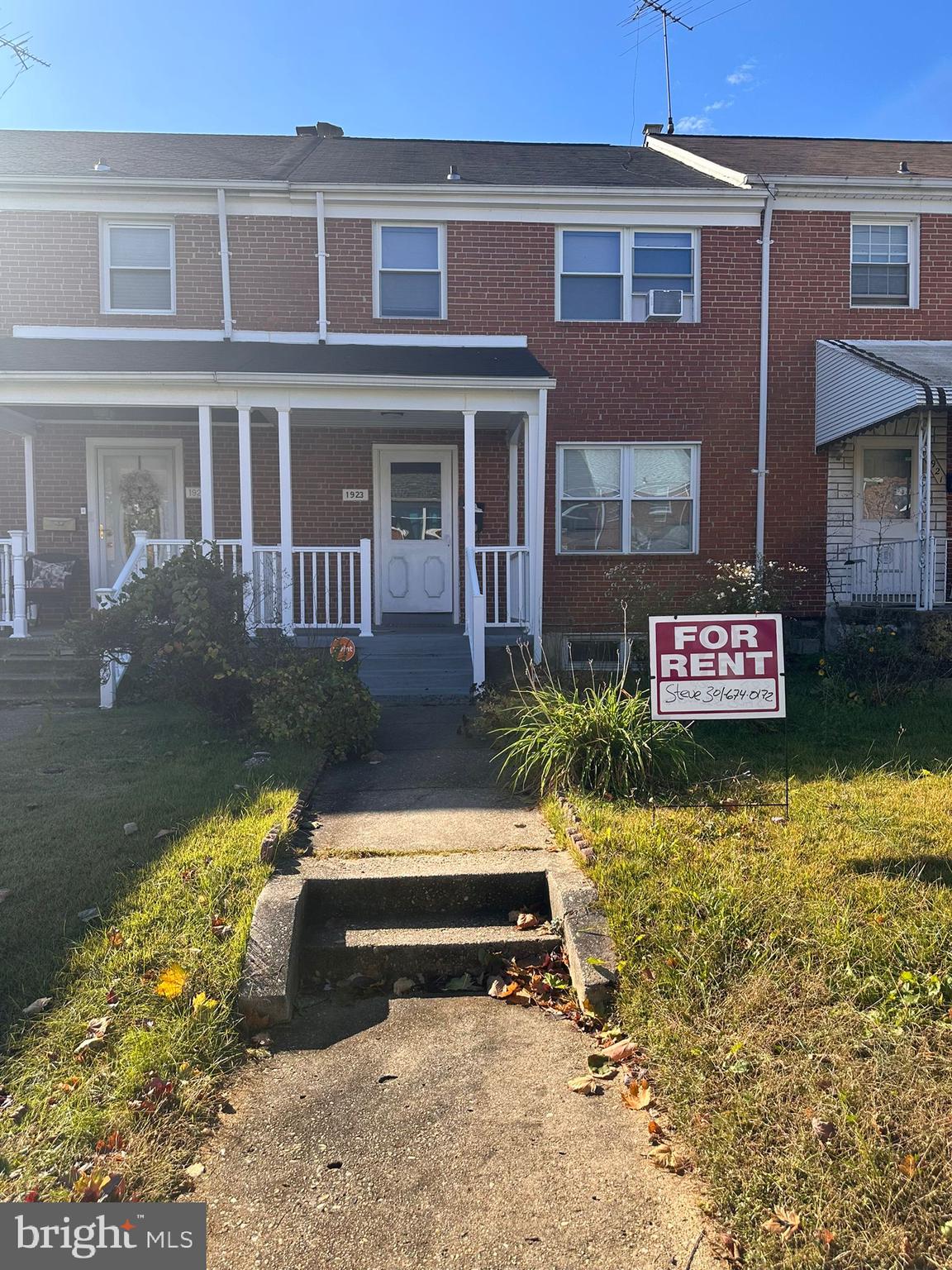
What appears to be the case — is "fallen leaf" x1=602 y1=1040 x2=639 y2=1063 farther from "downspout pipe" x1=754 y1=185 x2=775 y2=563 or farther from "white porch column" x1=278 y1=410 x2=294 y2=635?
"downspout pipe" x1=754 y1=185 x2=775 y2=563

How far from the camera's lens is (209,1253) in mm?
2439

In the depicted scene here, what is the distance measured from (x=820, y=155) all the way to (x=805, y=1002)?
14414 mm

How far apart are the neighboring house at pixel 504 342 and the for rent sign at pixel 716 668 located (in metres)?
6.84

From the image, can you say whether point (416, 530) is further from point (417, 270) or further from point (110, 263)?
point (110, 263)

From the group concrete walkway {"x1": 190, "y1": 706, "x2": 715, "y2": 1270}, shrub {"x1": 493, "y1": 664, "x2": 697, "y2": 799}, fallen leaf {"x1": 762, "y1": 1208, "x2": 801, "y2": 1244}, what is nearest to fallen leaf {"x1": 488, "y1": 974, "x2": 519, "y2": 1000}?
concrete walkway {"x1": 190, "y1": 706, "x2": 715, "y2": 1270}

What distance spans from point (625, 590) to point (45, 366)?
286 inches

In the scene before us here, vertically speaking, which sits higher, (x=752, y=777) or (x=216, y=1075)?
(x=752, y=777)

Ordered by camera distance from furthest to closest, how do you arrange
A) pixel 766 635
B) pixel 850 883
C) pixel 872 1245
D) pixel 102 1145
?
pixel 766 635 → pixel 850 883 → pixel 102 1145 → pixel 872 1245

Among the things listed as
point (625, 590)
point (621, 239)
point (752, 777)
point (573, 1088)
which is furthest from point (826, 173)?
point (573, 1088)

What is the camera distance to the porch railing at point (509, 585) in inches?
394

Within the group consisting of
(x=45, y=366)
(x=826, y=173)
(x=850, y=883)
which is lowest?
(x=850, y=883)

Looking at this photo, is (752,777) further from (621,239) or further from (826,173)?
(826,173)

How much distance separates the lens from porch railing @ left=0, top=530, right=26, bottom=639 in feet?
33.0
